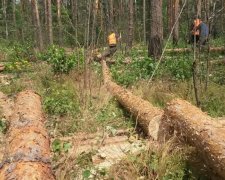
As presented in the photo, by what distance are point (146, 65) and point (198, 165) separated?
595 centimetres

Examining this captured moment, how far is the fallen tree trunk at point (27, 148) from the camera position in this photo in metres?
3.35

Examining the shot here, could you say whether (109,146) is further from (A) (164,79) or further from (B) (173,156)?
(A) (164,79)

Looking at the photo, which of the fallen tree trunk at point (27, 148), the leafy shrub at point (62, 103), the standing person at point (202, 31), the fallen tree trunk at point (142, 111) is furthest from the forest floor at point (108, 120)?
the standing person at point (202, 31)

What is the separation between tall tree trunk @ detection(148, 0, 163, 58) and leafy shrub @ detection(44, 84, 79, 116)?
419 cm

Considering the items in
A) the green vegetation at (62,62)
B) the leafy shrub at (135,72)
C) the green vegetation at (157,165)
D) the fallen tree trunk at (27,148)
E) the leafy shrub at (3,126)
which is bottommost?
the leafy shrub at (3,126)

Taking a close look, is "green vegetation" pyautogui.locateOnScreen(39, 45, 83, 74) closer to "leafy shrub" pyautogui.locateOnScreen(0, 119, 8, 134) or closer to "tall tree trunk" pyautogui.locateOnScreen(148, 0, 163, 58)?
"tall tree trunk" pyautogui.locateOnScreen(148, 0, 163, 58)

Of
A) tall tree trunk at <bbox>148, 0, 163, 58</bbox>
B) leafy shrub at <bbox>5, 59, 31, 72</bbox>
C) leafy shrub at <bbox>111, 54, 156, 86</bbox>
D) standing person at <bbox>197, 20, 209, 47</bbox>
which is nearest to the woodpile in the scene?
standing person at <bbox>197, 20, 209, 47</bbox>

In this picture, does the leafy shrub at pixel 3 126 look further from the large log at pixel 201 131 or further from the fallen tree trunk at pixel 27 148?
the large log at pixel 201 131

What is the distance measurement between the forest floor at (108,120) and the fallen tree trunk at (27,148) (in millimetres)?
321

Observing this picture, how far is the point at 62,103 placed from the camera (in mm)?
7062

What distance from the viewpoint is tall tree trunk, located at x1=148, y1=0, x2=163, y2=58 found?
1098cm

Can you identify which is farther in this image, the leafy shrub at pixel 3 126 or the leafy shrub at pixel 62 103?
the leafy shrub at pixel 62 103

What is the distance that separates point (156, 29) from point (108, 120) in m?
5.33

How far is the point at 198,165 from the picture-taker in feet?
13.4
